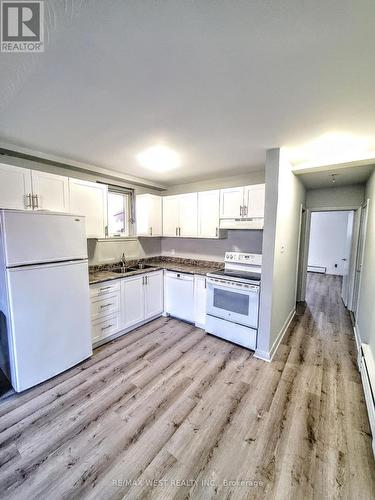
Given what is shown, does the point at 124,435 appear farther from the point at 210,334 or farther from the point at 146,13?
the point at 146,13

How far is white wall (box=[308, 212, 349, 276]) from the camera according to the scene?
686cm

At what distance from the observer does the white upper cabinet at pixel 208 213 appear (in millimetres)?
3260

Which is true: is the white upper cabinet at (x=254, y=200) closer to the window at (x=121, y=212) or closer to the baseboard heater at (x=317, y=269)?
the window at (x=121, y=212)

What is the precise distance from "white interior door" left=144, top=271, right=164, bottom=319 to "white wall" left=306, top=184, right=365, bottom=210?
3.29 m

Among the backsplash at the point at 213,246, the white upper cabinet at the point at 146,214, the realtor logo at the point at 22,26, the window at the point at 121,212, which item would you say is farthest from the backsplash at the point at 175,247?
the realtor logo at the point at 22,26

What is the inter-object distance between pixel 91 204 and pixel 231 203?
2.01 m

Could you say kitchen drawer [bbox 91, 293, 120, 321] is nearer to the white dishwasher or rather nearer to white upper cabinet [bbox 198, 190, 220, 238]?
the white dishwasher

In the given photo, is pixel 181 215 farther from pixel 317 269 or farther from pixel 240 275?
pixel 317 269

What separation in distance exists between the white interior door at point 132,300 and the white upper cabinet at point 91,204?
819 millimetres

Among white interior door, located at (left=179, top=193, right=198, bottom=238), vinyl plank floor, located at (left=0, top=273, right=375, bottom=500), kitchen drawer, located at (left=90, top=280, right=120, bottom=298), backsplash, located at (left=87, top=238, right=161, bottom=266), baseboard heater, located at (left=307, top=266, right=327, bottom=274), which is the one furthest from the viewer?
baseboard heater, located at (left=307, top=266, right=327, bottom=274)

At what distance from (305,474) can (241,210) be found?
2613 millimetres

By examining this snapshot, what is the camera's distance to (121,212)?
3811mm

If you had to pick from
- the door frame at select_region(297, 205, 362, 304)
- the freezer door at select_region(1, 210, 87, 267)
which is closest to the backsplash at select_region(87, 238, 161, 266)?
the freezer door at select_region(1, 210, 87, 267)

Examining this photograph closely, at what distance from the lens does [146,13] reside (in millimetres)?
873
